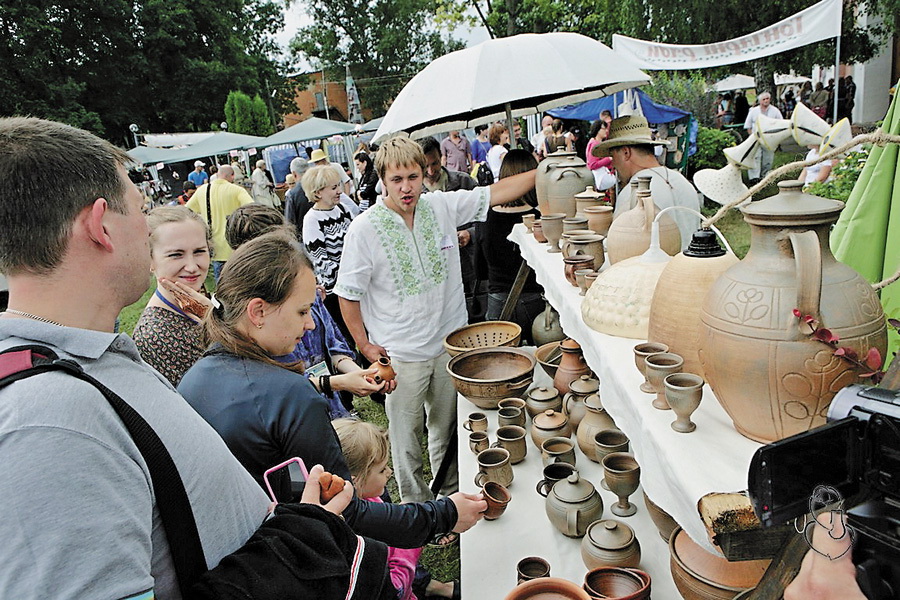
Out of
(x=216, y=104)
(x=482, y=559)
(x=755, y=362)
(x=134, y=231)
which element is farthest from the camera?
(x=216, y=104)

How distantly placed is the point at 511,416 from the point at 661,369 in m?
1.33

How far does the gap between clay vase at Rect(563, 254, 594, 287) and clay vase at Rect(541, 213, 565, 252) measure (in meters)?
0.58

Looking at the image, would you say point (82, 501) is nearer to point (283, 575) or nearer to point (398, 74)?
point (283, 575)

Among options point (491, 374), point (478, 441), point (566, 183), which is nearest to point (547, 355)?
point (491, 374)

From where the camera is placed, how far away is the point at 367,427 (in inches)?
83.6

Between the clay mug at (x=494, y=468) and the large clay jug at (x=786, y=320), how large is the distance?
1.22 m

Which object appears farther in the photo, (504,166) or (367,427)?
(504,166)

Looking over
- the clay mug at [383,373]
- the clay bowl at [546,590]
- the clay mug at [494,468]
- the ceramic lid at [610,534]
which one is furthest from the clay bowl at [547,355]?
the clay bowl at [546,590]

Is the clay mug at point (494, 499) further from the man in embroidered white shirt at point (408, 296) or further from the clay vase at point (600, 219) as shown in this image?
the clay vase at point (600, 219)

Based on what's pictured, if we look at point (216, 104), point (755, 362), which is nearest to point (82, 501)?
point (755, 362)

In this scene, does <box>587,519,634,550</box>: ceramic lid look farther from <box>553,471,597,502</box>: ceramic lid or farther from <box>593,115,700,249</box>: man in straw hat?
<box>593,115,700,249</box>: man in straw hat

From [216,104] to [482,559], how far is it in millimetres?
30462

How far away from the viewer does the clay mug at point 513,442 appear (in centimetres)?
251

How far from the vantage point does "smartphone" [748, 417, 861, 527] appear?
79 cm
